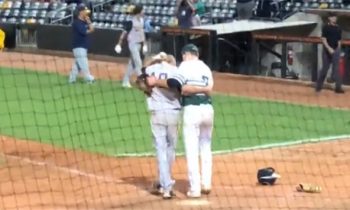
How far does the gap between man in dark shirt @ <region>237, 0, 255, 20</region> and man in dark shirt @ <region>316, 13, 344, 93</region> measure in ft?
25.1

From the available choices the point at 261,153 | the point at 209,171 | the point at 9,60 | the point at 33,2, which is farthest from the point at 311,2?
the point at 209,171

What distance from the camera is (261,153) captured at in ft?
50.9

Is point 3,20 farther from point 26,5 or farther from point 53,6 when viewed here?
point 53,6

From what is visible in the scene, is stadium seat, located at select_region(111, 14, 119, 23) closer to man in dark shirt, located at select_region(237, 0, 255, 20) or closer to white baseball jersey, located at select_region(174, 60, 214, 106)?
man in dark shirt, located at select_region(237, 0, 255, 20)

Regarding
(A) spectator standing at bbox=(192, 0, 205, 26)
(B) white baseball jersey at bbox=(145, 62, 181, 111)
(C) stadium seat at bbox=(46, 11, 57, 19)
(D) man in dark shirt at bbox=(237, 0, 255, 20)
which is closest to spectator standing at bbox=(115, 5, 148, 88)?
(A) spectator standing at bbox=(192, 0, 205, 26)

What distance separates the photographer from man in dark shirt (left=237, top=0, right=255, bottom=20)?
99.7 feet

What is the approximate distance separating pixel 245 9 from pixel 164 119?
61.4 ft

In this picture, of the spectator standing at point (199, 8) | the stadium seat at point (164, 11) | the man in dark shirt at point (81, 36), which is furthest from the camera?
the stadium seat at point (164, 11)

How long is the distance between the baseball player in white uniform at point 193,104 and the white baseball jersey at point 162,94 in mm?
80

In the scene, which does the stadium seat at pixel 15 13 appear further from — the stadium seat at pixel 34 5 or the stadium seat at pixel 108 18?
the stadium seat at pixel 108 18

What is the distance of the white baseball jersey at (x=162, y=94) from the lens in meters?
12.3

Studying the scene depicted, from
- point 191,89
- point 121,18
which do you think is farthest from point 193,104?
point 121,18

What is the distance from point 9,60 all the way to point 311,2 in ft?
30.9

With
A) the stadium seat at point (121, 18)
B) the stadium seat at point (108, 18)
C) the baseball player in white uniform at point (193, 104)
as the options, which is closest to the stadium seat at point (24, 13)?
the stadium seat at point (108, 18)
